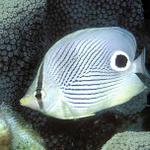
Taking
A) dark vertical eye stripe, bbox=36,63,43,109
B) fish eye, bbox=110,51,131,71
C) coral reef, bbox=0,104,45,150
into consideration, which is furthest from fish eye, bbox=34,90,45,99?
coral reef, bbox=0,104,45,150

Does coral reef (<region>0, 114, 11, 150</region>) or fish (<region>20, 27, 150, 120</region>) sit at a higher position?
fish (<region>20, 27, 150, 120</region>)

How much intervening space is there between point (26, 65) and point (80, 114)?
2.21 ft

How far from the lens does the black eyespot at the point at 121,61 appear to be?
1618 millimetres

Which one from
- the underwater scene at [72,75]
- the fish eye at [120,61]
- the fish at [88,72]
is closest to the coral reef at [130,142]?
the underwater scene at [72,75]

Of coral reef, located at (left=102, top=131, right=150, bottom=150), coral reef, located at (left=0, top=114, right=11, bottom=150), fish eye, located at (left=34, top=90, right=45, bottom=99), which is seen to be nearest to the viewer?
fish eye, located at (left=34, top=90, right=45, bottom=99)

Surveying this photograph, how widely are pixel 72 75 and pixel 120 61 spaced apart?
0.22 meters

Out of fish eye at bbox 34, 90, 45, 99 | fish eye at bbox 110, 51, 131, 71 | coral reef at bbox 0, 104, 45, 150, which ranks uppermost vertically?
fish eye at bbox 110, 51, 131, 71

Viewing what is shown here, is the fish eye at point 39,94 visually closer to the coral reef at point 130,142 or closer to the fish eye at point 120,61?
the fish eye at point 120,61

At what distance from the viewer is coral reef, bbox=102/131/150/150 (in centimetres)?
181

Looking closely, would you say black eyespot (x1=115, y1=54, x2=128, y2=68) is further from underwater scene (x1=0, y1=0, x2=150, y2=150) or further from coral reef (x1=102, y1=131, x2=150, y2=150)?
coral reef (x1=102, y1=131, x2=150, y2=150)

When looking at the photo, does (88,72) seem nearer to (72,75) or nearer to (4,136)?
(72,75)

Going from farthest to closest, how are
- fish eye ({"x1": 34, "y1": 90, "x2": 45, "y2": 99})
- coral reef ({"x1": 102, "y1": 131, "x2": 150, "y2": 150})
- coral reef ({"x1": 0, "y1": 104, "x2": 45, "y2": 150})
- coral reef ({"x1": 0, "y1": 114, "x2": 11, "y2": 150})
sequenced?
coral reef ({"x1": 0, "y1": 104, "x2": 45, "y2": 150}) < coral reef ({"x1": 0, "y1": 114, "x2": 11, "y2": 150}) < coral reef ({"x1": 102, "y1": 131, "x2": 150, "y2": 150}) < fish eye ({"x1": 34, "y1": 90, "x2": 45, "y2": 99})

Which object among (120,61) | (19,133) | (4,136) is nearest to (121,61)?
(120,61)

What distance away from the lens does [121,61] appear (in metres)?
1.62
